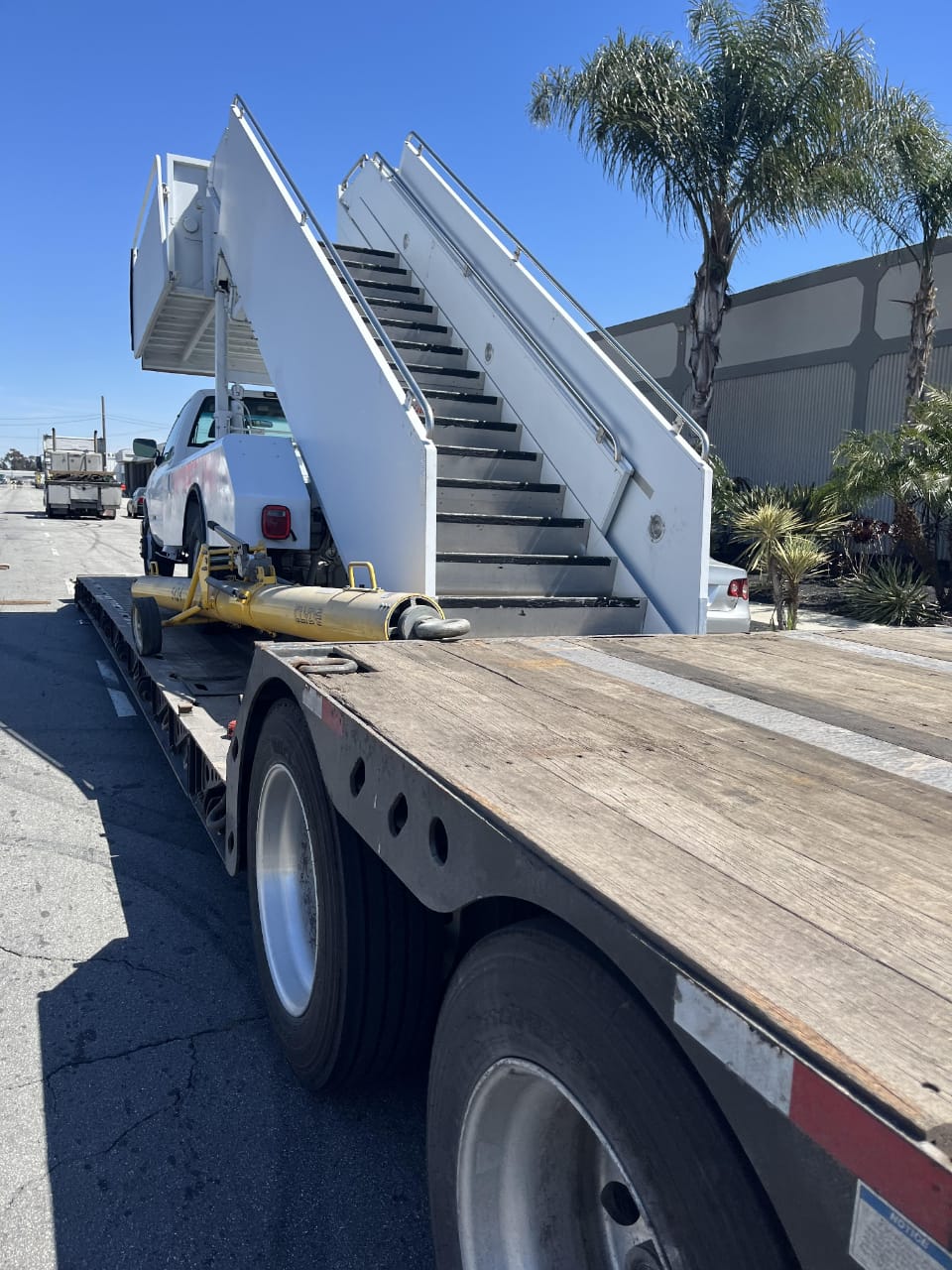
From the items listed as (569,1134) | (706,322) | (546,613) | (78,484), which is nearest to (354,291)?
(546,613)

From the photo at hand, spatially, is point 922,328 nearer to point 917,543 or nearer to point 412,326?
point 917,543

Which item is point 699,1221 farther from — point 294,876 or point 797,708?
point 294,876

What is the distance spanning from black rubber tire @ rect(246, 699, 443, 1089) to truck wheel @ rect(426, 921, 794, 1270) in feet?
1.69

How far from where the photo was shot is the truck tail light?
6469mm

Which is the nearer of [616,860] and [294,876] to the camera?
[616,860]

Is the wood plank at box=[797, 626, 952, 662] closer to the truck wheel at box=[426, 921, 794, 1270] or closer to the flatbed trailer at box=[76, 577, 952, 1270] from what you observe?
the flatbed trailer at box=[76, 577, 952, 1270]

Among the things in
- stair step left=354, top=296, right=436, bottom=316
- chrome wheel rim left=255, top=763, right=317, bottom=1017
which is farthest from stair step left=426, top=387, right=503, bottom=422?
chrome wheel rim left=255, top=763, right=317, bottom=1017

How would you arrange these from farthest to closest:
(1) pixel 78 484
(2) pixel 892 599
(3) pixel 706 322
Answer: (1) pixel 78 484 → (3) pixel 706 322 → (2) pixel 892 599

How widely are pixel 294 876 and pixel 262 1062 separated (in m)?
0.54

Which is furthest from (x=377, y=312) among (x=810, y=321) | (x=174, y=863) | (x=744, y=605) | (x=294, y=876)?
(x=810, y=321)

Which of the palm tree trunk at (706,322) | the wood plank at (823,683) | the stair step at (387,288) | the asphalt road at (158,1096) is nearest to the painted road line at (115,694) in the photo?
the asphalt road at (158,1096)

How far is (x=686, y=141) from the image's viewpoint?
1371 centimetres

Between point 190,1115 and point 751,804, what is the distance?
181 centimetres

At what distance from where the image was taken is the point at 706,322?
1518 cm
